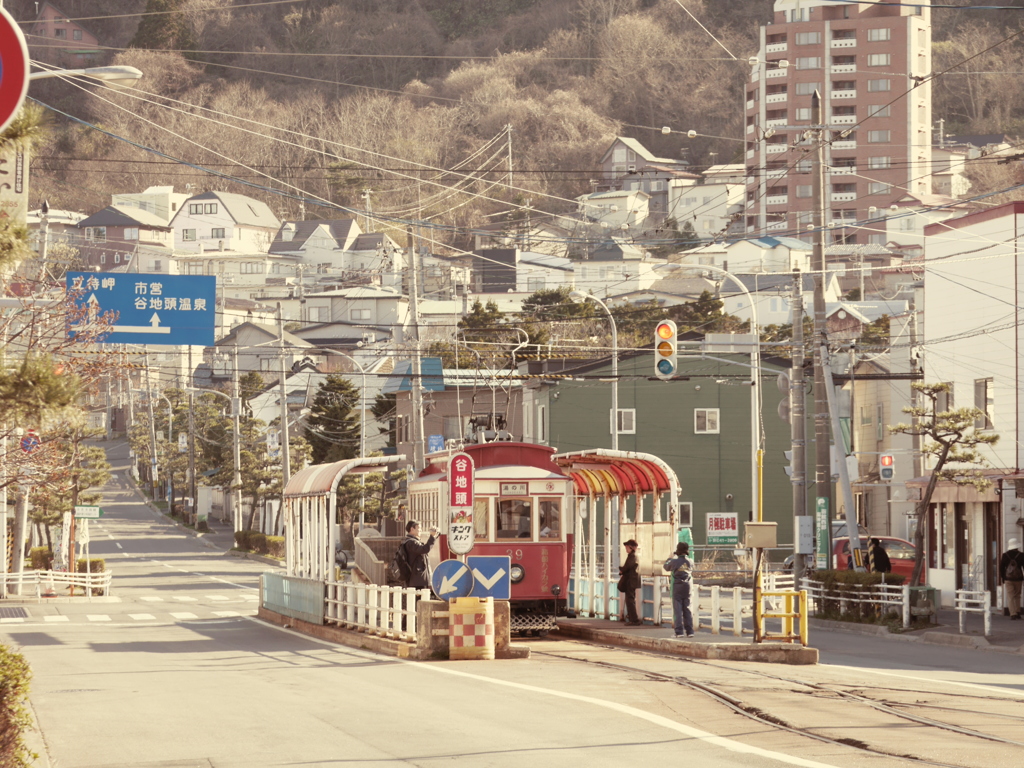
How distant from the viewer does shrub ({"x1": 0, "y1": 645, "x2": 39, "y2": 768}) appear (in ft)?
30.5

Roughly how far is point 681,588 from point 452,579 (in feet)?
13.4

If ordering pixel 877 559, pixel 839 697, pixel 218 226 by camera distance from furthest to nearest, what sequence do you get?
pixel 218 226
pixel 877 559
pixel 839 697

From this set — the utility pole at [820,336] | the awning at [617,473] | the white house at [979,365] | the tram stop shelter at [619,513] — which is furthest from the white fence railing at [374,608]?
the white house at [979,365]

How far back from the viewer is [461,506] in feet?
67.0

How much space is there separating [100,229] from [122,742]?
433 ft

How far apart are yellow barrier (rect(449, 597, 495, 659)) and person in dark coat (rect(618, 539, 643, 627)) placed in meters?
5.48

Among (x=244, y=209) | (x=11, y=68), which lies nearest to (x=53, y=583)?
(x=11, y=68)

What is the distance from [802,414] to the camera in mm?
31547

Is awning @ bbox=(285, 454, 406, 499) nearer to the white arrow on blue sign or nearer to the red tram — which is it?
the red tram

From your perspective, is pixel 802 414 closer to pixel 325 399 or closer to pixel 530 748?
pixel 530 748

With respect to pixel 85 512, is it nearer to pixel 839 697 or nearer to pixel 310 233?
pixel 839 697

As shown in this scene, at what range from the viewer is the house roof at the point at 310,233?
13212 centimetres

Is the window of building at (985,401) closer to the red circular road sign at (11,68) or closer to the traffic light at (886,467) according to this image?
the traffic light at (886,467)

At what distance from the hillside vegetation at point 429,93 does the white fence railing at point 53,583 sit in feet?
265
